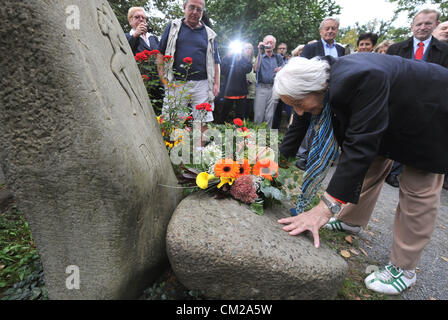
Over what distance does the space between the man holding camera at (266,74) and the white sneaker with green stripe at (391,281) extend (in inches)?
156

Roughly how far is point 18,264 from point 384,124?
105 inches

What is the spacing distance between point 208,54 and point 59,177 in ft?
9.71

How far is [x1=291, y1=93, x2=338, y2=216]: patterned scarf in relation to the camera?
1.68 m

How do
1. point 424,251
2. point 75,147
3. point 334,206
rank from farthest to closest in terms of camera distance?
point 424,251
point 334,206
point 75,147

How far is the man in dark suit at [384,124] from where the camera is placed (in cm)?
130

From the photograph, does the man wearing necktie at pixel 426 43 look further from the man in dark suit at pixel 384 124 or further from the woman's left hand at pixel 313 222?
the woman's left hand at pixel 313 222

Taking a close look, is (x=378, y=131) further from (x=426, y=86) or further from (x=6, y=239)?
(x=6, y=239)

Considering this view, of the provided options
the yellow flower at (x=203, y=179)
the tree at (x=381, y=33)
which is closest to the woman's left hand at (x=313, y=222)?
the yellow flower at (x=203, y=179)

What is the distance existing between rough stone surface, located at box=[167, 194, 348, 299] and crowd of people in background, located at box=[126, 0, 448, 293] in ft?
0.89

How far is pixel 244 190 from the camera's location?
168cm

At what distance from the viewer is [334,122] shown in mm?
1645

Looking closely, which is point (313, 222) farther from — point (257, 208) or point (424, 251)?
point (424, 251)

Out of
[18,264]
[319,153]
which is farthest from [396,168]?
[18,264]
